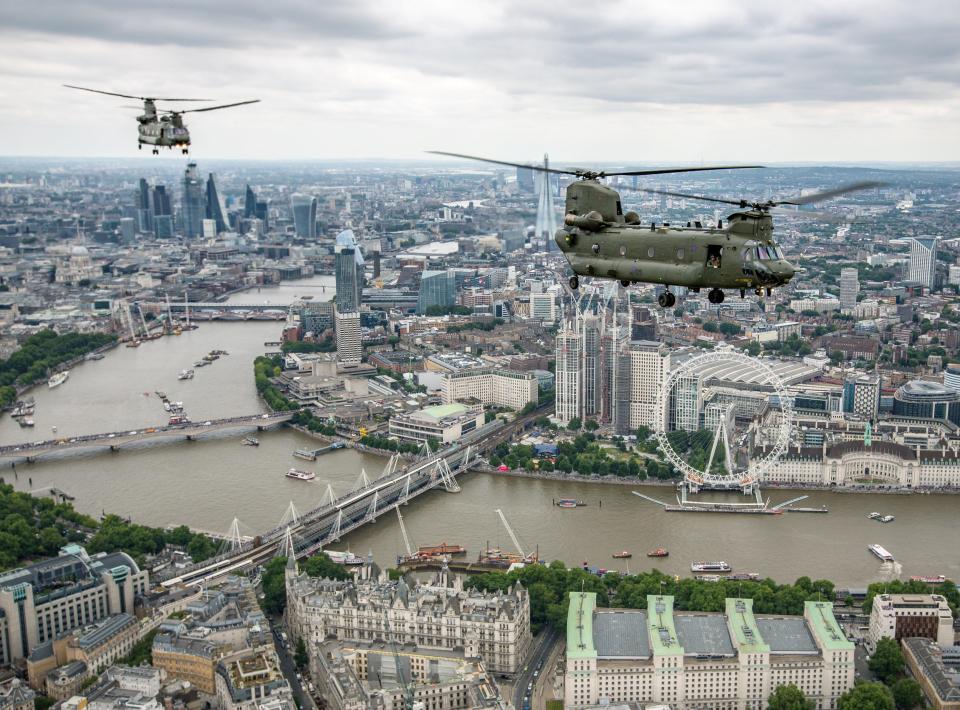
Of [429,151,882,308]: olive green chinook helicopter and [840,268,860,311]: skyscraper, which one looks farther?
[840,268,860,311]: skyscraper

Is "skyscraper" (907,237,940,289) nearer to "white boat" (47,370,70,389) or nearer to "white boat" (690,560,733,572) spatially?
"white boat" (690,560,733,572)

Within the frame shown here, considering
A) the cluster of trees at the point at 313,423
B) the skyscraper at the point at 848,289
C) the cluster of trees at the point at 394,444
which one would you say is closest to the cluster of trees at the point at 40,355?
the cluster of trees at the point at 313,423

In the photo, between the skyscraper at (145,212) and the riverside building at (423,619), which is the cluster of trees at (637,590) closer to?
the riverside building at (423,619)

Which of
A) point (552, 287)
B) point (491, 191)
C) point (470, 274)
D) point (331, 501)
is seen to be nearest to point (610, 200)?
point (331, 501)

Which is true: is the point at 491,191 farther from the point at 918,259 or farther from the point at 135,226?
the point at 918,259

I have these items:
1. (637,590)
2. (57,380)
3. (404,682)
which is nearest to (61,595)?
(404,682)

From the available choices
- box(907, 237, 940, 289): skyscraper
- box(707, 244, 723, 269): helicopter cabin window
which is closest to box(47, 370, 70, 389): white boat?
box(707, 244, 723, 269): helicopter cabin window

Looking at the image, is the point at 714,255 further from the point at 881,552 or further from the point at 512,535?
the point at 512,535
